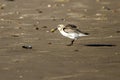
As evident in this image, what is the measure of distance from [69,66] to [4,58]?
1696 mm

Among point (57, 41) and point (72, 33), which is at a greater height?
point (72, 33)

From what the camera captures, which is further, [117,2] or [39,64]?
[117,2]

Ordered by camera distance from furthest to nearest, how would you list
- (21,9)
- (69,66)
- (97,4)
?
1. (97,4)
2. (21,9)
3. (69,66)

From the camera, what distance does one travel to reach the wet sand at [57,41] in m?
11.8

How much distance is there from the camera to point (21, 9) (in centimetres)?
2162

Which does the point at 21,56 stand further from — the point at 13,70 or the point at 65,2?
the point at 65,2

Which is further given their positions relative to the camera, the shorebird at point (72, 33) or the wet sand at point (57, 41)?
the shorebird at point (72, 33)

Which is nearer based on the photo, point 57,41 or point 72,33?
point 72,33

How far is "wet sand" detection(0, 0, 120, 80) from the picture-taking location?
11.8m

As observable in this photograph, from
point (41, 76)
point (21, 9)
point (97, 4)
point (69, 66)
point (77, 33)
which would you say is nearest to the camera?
point (41, 76)

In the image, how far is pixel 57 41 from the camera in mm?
15656

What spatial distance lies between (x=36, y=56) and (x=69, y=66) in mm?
1370

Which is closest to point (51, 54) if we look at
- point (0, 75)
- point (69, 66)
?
point (69, 66)

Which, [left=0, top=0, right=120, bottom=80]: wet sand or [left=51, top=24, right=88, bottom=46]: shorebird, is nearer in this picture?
[left=0, top=0, right=120, bottom=80]: wet sand
